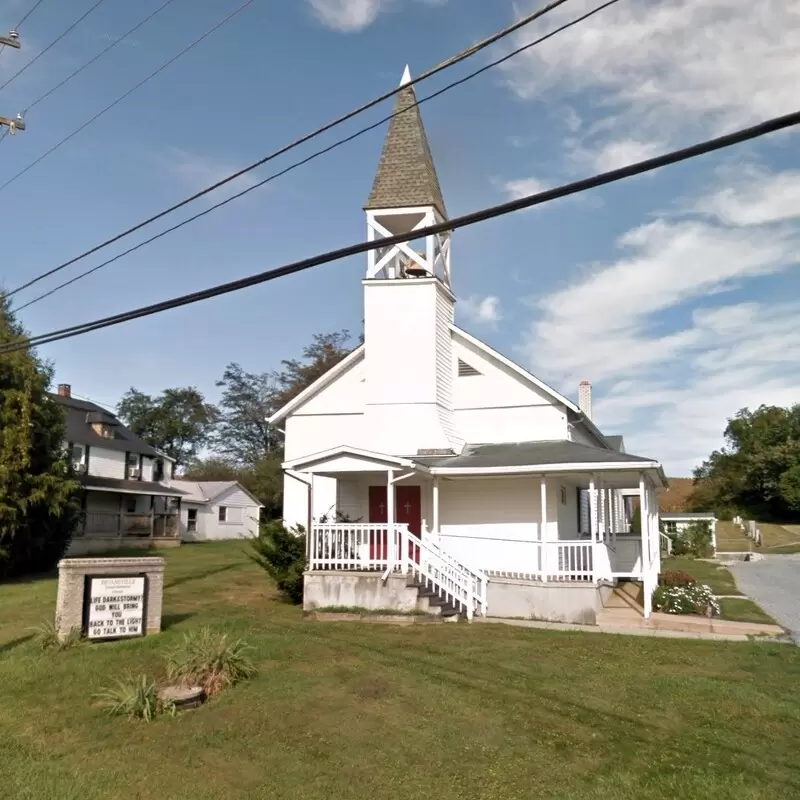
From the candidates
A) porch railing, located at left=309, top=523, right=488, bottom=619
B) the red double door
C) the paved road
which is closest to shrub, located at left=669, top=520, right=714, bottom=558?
the paved road

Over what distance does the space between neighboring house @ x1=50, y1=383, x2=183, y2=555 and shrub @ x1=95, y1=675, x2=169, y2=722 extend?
2654 centimetres

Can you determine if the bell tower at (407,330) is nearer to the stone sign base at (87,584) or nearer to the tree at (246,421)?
the stone sign base at (87,584)

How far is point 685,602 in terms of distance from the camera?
1583 cm

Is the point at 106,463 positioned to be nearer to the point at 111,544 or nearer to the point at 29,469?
the point at 111,544

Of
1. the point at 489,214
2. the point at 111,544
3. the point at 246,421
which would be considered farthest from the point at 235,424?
the point at 489,214

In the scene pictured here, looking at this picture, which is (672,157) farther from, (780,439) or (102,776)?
(780,439)

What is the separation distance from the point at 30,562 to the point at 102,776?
20.6 m

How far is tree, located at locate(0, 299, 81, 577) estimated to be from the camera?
76.1 feet

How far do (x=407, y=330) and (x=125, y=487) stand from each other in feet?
75.9

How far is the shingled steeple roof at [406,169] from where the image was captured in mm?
19766

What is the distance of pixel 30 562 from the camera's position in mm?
25297

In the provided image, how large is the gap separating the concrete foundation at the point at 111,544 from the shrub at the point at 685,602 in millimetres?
24667

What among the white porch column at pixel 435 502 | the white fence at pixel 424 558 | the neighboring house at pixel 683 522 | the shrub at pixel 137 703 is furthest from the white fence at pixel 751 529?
the shrub at pixel 137 703

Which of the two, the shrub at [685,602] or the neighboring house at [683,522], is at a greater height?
the neighboring house at [683,522]
